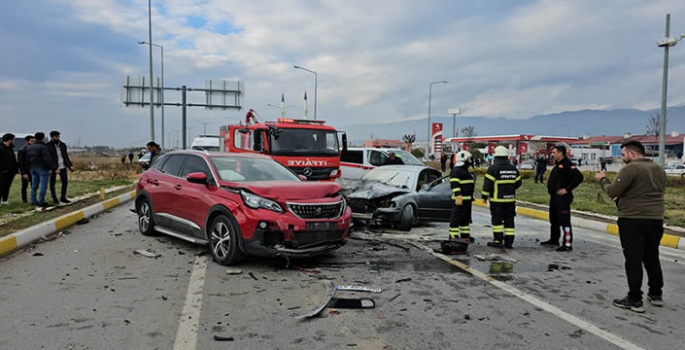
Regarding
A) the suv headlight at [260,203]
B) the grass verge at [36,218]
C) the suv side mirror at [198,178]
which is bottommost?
the grass verge at [36,218]

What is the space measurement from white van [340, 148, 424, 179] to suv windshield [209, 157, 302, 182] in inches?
398

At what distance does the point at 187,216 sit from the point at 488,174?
16.3 feet

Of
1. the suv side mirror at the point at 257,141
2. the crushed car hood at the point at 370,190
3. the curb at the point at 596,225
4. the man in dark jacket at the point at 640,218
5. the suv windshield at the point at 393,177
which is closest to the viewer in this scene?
the man in dark jacket at the point at 640,218

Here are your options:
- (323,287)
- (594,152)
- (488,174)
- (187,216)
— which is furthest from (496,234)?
(594,152)

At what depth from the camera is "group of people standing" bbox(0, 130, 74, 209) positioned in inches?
396

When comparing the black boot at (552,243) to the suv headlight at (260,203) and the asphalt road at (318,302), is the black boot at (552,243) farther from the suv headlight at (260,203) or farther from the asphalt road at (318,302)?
the suv headlight at (260,203)

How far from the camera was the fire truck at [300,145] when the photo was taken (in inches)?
489

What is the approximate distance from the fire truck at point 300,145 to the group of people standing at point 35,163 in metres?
4.80

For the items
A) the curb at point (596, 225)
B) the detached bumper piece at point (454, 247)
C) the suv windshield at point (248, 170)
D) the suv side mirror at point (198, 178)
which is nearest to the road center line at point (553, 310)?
the detached bumper piece at point (454, 247)

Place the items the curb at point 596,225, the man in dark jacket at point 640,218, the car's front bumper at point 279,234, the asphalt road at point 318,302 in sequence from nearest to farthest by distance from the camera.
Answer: the asphalt road at point 318,302
the man in dark jacket at point 640,218
the car's front bumper at point 279,234
the curb at point 596,225

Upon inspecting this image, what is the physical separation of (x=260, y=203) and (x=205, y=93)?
2995 centimetres

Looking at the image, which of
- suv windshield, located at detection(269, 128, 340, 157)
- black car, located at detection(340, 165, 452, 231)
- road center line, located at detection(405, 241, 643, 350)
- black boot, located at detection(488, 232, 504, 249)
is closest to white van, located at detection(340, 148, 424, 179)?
suv windshield, located at detection(269, 128, 340, 157)

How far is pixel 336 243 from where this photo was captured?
6078 millimetres

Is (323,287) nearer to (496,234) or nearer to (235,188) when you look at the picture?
(235,188)
